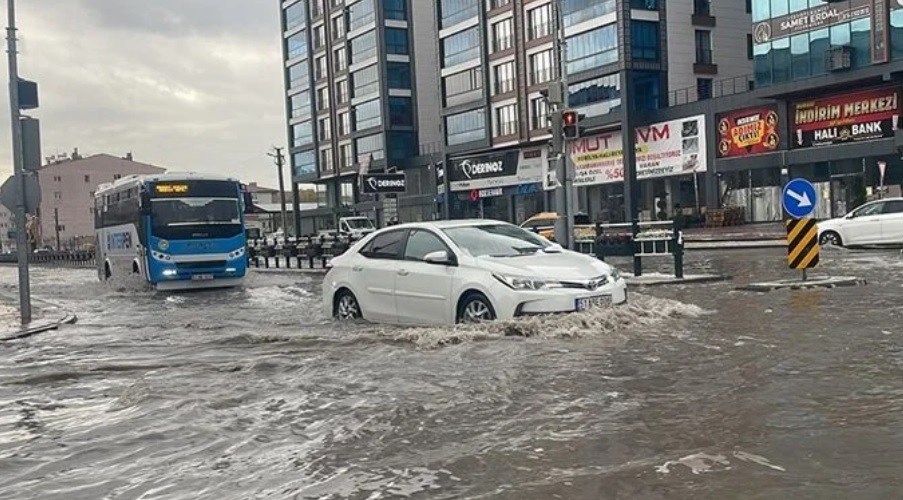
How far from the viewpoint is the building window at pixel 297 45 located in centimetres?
8659

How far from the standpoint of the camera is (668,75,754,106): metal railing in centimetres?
5250

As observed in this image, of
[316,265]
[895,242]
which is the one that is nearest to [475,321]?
[895,242]

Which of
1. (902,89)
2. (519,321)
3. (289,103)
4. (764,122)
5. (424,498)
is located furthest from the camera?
(289,103)

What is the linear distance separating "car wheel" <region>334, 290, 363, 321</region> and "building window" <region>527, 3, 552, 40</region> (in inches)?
1852

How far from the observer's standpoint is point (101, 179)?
126m

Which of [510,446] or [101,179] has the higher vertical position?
[101,179]

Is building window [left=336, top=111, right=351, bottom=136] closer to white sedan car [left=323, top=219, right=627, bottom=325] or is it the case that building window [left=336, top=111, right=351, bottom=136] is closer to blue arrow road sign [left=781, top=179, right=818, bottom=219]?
blue arrow road sign [left=781, top=179, right=818, bottom=219]

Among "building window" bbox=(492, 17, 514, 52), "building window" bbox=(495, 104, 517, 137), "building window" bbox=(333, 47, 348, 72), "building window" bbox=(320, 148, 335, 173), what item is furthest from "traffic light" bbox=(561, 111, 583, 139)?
"building window" bbox=(320, 148, 335, 173)

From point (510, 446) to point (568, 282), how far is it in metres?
4.67

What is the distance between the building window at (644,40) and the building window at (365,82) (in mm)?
28990

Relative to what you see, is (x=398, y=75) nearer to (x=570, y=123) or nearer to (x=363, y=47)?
(x=363, y=47)

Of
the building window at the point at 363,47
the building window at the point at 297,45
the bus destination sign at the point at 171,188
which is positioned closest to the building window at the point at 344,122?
the building window at the point at 363,47

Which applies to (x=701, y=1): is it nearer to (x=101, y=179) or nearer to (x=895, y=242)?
(x=895, y=242)

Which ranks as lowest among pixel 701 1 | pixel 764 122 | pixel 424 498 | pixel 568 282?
pixel 424 498
